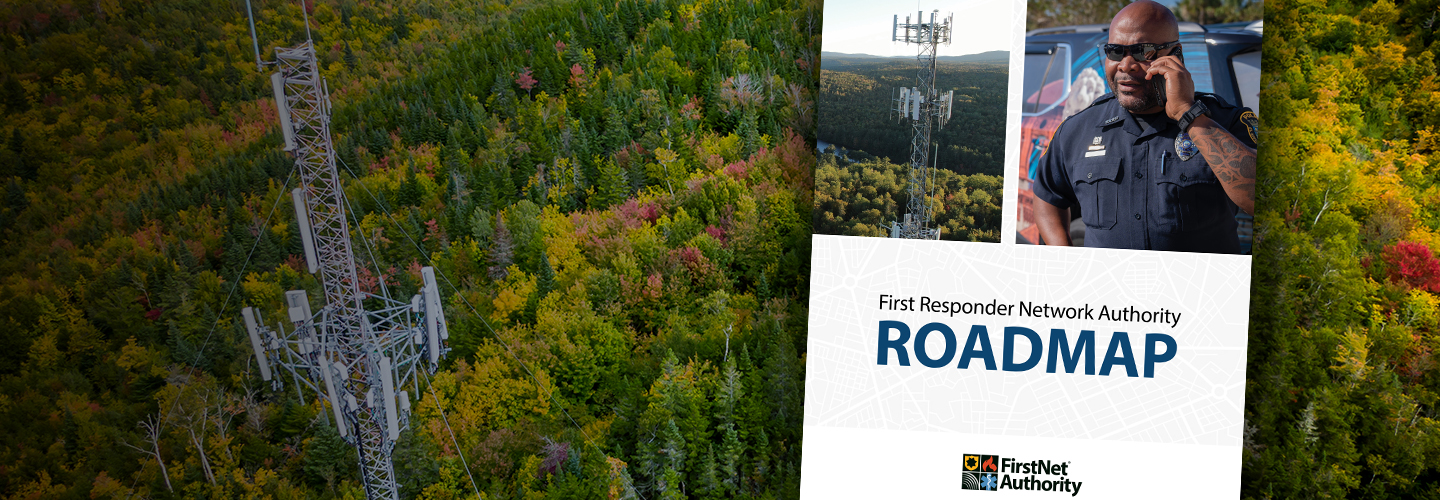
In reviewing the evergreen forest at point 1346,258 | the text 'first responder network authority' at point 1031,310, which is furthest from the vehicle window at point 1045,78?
the evergreen forest at point 1346,258

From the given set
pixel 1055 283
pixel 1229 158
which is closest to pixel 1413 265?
pixel 1229 158

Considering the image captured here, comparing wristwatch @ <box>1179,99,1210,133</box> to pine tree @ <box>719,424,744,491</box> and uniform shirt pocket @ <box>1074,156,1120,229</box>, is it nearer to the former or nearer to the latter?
uniform shirt pocket @ <box>1074,156,1120,229</box>

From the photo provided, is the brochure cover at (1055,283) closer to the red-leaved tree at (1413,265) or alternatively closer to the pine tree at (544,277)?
the red-leaved tree at (1413,265)

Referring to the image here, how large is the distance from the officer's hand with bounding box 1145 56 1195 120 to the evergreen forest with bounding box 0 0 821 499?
2.92 meters

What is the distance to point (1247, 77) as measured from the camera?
220 inches

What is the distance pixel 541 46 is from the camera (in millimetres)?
7375

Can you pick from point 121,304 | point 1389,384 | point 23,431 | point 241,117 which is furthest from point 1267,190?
point 23,431

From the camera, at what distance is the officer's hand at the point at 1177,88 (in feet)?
18.0

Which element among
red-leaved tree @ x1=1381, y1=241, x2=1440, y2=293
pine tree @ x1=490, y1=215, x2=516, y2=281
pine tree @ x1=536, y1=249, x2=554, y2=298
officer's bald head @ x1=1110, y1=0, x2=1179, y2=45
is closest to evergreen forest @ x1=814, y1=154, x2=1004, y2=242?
officer's bald head @ x1=1110, y1=0, x2=1179, y2=45

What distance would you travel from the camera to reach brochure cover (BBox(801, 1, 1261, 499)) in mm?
5445

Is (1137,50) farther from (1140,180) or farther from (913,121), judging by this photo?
(913,121)

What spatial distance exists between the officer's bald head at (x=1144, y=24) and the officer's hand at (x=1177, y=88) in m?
0.22

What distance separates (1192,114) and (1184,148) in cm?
28

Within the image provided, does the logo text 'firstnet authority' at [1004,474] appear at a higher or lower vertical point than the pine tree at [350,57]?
lower
